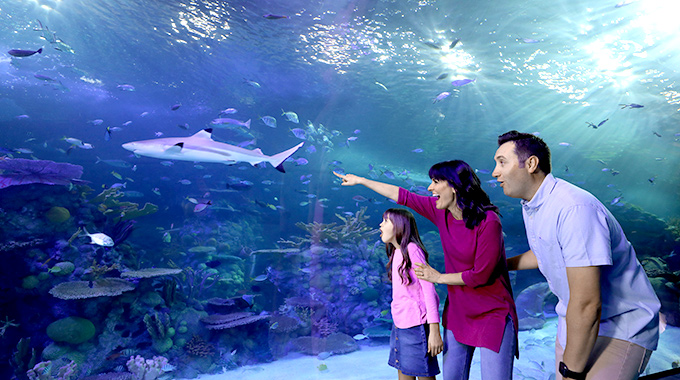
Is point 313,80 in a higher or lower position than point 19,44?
higher

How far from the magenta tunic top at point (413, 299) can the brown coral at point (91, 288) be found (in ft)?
18.0

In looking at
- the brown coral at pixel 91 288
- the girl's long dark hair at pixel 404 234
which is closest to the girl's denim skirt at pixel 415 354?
the girl's long dark hair at pixel 404 234

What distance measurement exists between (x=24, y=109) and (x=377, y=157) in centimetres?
2898

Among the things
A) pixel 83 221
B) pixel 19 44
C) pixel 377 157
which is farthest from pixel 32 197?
pixel 377 157

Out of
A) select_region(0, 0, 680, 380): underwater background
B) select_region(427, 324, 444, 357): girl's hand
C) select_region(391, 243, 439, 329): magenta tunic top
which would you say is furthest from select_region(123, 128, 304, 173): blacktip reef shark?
select_region(427, 324, 444, 357): girl's hand

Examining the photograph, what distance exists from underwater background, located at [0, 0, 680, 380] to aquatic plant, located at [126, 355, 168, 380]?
0.04 m

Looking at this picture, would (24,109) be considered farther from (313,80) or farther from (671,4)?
(671,4)

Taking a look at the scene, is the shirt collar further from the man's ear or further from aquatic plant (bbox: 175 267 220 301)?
aquatic plant (bbox: 175 267 220 301)

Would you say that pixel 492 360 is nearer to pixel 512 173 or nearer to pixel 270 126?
pixel 512 173

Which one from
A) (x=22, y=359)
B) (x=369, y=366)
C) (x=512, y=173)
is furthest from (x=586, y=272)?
(x=22, y=359)

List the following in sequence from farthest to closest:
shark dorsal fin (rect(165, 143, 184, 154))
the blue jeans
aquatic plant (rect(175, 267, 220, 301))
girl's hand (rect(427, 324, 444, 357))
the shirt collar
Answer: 1. aquatic plant (rect(175, 267, 220, 301))
2. shark dorsal fin (rect(165, 143, 184, 154))
3. girl's hand (rect(427, 324, 444, 357))
4. the blue jeans
5. the shirt collar

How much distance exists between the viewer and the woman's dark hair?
81.1 inches

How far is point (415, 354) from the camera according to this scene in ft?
7.45

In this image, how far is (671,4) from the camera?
711 cm
